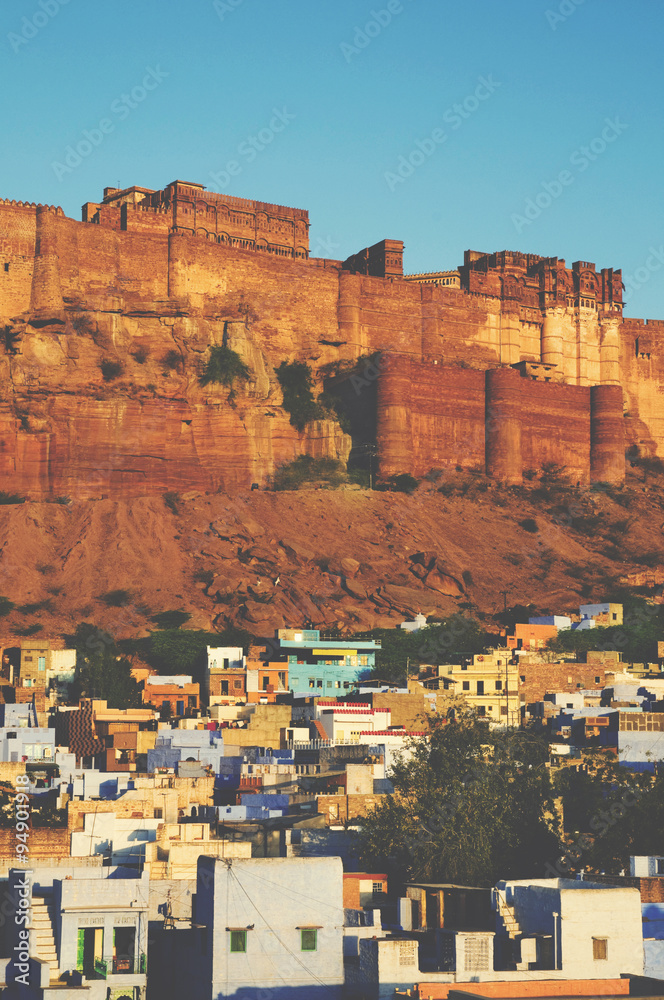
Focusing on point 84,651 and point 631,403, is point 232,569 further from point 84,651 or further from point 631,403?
point 631,403

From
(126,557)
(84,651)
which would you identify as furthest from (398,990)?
(126,557)

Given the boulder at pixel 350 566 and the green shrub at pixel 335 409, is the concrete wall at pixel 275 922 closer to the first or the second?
the boulder at pixel 350 566

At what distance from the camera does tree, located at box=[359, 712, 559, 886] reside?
22.9 metres

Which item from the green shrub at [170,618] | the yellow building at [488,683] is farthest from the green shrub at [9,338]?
the yellow building at [488,683]

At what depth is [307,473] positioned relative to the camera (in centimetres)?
6281

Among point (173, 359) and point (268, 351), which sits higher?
point (268, 351)

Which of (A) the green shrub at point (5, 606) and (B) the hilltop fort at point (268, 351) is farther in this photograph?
Result: (B) the hilltop fort at point (268, 351)

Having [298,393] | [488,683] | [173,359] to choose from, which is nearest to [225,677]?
[488,683]

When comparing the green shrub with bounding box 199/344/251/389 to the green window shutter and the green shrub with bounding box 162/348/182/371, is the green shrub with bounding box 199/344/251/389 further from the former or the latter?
the green window shutter

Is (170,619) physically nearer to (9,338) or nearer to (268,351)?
(9,338)

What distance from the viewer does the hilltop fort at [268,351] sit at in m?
59.1

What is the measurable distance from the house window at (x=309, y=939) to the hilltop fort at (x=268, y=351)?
41055mm

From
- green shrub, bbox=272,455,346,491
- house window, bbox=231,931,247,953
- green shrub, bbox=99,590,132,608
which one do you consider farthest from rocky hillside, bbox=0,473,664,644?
house window, bbox=231,931,247,953

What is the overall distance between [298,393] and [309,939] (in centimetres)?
4839
